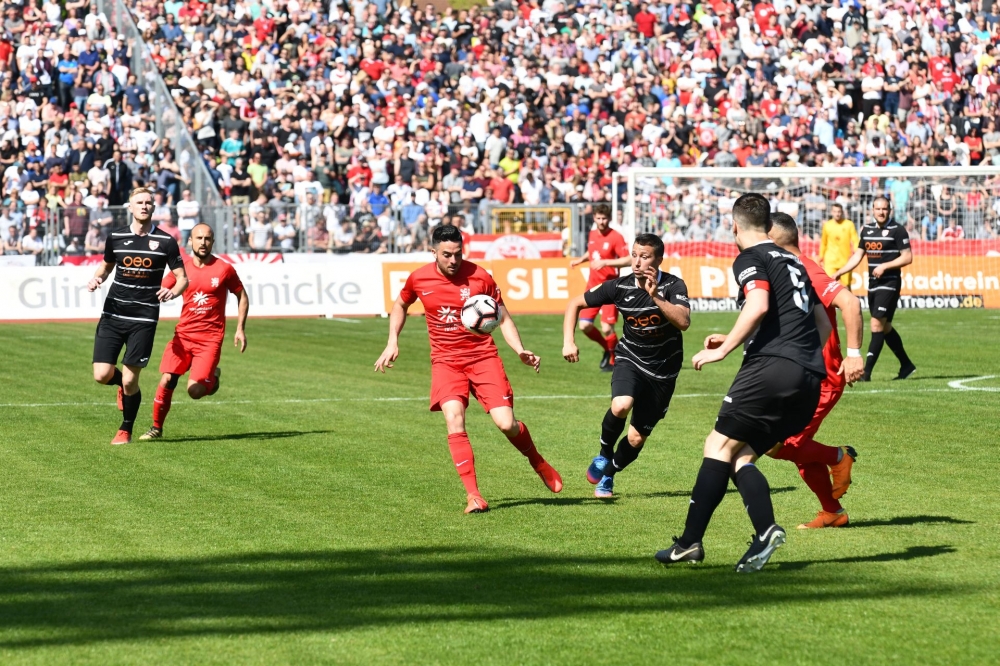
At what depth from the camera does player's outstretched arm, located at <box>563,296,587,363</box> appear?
996cm

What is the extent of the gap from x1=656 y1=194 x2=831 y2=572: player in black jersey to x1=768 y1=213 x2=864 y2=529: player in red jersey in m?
0.83

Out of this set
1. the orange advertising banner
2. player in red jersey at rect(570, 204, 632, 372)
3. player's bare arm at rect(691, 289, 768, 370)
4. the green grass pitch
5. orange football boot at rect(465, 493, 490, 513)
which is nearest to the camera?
the green grass pitch

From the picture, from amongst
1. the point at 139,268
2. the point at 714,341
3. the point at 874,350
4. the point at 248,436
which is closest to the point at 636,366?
the point at 714,341

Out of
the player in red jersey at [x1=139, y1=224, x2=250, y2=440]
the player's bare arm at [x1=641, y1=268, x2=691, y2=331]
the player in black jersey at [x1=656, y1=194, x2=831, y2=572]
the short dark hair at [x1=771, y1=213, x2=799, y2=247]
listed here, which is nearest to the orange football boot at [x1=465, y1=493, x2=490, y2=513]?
the player's bare arm at [x1=641, y1=268, x2=691, y2=331]

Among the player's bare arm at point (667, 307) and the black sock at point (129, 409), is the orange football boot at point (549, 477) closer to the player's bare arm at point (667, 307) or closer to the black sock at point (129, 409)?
the player's bare arm at point (667, 307)

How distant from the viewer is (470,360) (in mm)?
10195

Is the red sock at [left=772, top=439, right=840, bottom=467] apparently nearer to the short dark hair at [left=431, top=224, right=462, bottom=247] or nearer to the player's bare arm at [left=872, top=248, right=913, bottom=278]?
the short dark hair at [left=431, top=224, right=462, bottom=247]

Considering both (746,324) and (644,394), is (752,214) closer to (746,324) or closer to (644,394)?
(746,324)

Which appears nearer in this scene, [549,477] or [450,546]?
[450,546]

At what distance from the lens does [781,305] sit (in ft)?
25.1

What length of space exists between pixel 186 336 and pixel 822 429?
5.97m

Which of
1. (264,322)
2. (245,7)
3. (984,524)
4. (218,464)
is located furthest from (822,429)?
(245,7)

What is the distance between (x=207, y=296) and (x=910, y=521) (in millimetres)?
7270

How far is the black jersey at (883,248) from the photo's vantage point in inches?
728
